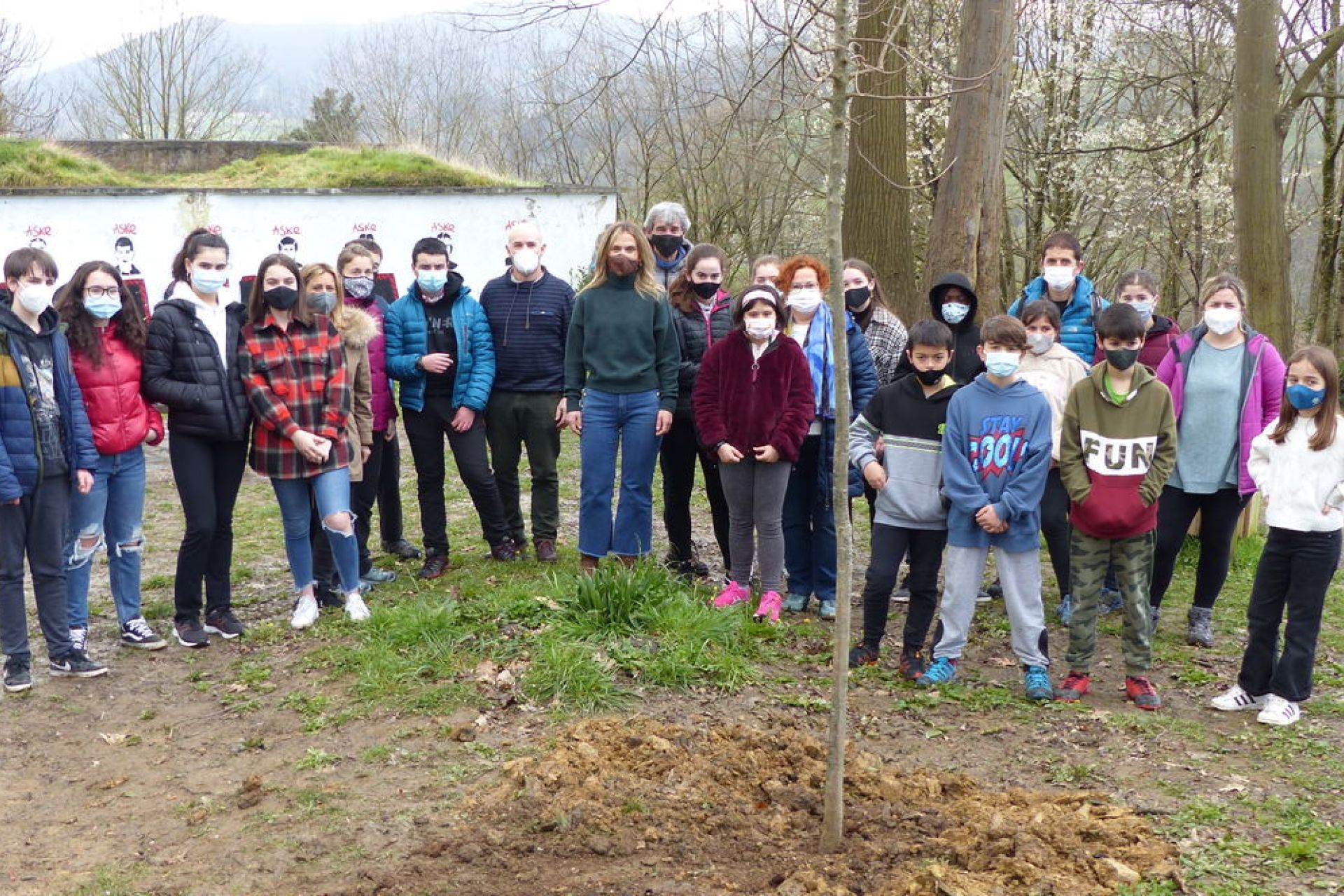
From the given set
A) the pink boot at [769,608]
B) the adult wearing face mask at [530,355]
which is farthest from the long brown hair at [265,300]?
the pink boot at [769,608]

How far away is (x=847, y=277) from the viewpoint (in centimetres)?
687

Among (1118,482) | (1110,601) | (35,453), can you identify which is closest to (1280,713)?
(1118,482)

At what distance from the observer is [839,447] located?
3.94m

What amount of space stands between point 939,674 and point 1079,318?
2.41 m

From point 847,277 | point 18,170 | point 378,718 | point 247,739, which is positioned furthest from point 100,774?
point 18,170

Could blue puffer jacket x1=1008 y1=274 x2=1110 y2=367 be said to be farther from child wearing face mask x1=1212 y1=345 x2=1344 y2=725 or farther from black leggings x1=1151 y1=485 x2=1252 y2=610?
child wearing face mask x1=1212 y1=345 x2=1344 y2=725

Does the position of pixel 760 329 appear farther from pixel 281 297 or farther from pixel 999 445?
pixel 281 297

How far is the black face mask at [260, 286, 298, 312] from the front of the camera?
20.9 ft

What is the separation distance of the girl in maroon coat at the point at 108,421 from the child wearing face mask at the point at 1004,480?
4.08 metres

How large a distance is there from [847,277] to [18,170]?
14962 mm

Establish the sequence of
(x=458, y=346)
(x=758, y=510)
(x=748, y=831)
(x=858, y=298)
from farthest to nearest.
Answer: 1. (x=458, y=346)
2. (x=858, y=298)
3. (x=758, y=510)
4. (x=748, y=831)

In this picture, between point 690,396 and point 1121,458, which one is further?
point 690,396

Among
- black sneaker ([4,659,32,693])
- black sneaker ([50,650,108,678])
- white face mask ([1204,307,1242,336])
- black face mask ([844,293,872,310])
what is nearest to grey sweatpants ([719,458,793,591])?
black face mask ([844,293,872,310])

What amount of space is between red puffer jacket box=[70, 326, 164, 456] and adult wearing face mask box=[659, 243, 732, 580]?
287 cm
